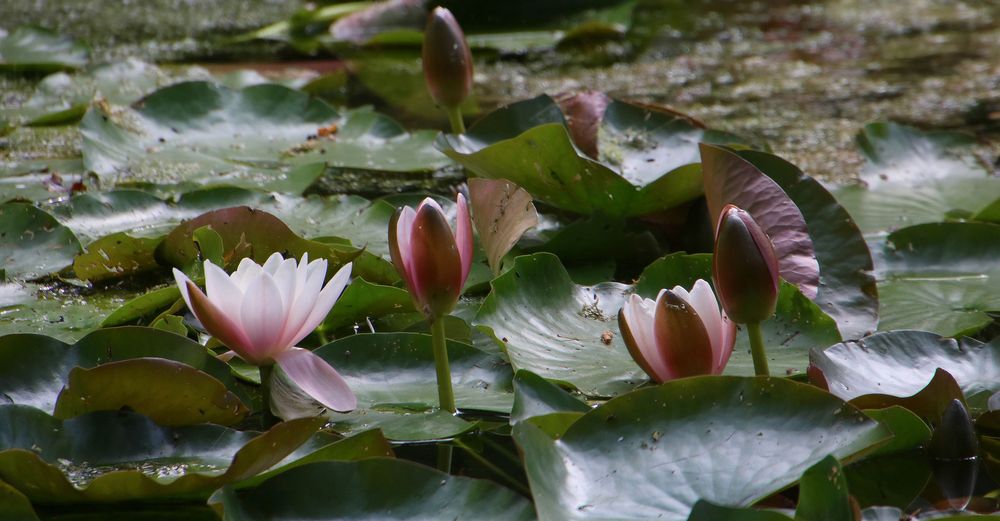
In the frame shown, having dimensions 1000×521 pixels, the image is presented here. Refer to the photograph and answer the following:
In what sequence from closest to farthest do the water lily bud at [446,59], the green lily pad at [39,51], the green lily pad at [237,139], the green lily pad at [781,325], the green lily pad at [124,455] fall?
the green lily pad at [124,455]
the green lily pad at [781,325]
the water lily bud at [446,59]
the green lily pad at [237,139]
the green lily pad at [39,51]

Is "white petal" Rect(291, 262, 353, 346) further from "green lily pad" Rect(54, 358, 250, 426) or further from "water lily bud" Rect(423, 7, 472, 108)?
"water lily bud" Rect(423, 7, 472, 108)

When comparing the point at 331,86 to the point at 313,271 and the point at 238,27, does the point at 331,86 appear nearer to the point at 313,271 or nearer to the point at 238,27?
the point at 238,27

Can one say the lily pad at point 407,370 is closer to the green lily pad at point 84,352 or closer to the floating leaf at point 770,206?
the green lily pad at point 84,352

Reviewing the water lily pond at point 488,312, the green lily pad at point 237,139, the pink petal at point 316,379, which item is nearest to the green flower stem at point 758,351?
the water lily pond at point 488,312

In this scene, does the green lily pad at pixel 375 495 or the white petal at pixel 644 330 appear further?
the white petal at pixel 644 330

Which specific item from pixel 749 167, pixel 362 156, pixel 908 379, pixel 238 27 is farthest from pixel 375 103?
pixel 908 379
